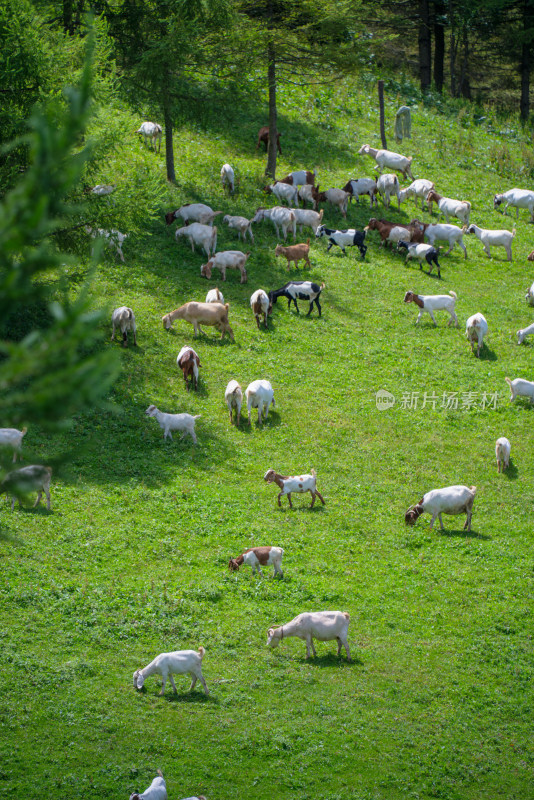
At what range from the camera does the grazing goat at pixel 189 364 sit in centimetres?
2006

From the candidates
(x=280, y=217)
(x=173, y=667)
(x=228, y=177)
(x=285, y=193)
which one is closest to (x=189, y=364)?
(x=280, y=217)

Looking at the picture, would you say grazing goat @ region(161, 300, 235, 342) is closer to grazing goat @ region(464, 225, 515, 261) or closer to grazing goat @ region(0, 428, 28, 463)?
grazing goat @ region(0, 428, 28, 463)

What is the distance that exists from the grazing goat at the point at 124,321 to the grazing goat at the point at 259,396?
3864 millimetres

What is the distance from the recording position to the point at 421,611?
13.4m

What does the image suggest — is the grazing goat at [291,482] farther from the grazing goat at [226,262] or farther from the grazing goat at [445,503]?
the grazing goat at [226,262]

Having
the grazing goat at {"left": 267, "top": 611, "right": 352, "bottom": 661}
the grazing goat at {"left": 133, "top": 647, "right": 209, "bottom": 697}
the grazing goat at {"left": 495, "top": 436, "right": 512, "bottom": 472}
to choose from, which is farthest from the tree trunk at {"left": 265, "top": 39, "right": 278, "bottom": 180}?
the grazing goat at {"left": 133, "top": 647, "right": 209, "bottom": 697}

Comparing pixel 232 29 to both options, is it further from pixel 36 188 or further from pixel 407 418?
pixel 36 188

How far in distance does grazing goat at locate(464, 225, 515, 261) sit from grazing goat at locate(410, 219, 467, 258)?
90 cm

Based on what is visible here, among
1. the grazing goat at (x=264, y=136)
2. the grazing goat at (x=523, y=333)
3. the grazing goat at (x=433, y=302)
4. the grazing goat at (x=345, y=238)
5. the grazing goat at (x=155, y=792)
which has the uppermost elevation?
the grazing goat at (x=155, y=792)

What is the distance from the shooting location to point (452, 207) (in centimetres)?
3062

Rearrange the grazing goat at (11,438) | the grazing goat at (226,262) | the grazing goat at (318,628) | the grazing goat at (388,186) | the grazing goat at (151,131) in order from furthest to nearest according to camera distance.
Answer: the grazing goat at (151,131) < the grazing goat at (388,186) < the grazing goat at (226,262) < the grazing goat at (11,438) < the grazing goat at (318,628)

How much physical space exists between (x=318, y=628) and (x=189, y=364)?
31.8 ft

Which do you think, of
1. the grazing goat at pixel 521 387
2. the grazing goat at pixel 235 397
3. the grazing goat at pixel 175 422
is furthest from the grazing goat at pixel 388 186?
the grazing goat at pixel 175 422

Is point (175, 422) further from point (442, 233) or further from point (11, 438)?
point (442, 233)
